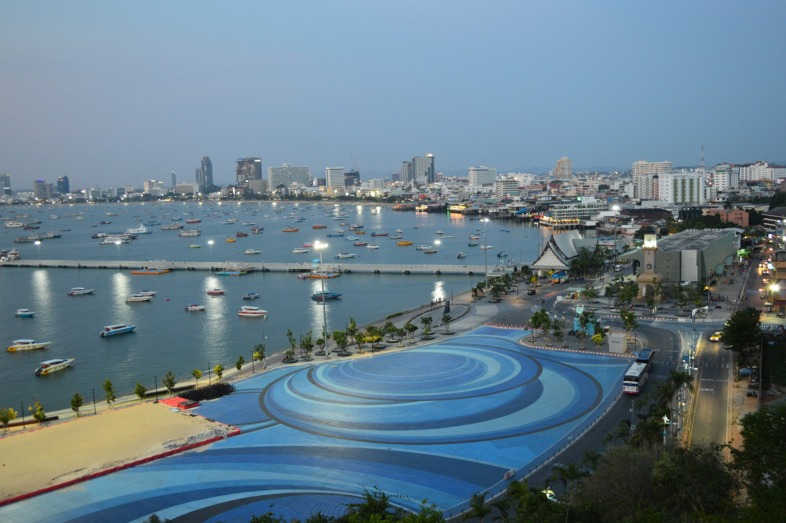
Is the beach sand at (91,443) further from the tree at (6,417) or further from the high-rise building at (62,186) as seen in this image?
the high-rise building at (62,186)

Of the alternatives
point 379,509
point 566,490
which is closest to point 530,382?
point 566,490

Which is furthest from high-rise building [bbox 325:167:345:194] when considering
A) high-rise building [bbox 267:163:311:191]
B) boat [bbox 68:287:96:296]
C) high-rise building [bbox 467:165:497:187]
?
boat [bbox 68:287:96:296]

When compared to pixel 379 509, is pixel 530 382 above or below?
below

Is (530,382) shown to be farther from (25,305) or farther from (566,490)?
(25,305)

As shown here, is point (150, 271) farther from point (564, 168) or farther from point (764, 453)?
point (564, 168)

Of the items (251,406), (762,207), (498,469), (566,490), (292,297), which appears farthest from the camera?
(762,207)

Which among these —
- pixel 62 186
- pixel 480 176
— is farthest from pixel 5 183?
pixel 480 176
